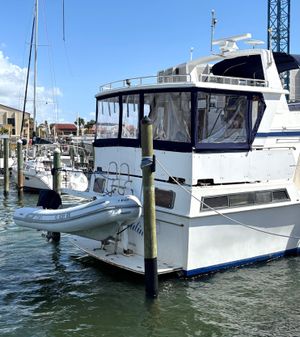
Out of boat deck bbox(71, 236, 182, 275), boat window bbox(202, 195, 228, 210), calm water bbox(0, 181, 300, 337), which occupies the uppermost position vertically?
boat window bbox(202, 195, 228, 210)

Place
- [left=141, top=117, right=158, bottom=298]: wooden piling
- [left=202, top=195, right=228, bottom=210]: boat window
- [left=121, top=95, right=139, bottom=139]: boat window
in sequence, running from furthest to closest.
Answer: [left=121, top=95, right=139, bottom=139]: boat window
[left=202, top=195, right=228, bottom=210]: boat window
[left=141, top=117, right=158, bottom=298]: wooden piling

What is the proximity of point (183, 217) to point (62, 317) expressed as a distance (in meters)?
2.65

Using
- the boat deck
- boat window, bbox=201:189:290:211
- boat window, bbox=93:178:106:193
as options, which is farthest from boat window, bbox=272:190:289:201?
boat window, bbox=93:178:106:193

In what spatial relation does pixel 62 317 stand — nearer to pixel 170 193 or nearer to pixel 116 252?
pixel 116 252

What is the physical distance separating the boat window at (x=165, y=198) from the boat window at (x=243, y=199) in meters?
0.57

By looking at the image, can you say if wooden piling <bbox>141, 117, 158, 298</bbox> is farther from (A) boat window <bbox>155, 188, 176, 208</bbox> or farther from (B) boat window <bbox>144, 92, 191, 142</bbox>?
(B) boat window <bbox>144, 92, 191, 142</bbox>

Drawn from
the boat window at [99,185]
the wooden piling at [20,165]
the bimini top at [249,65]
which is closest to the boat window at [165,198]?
the boat window at [99,185]

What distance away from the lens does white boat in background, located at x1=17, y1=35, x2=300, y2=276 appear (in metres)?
8.66

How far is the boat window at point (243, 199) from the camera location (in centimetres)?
878

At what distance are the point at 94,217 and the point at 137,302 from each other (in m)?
1.64

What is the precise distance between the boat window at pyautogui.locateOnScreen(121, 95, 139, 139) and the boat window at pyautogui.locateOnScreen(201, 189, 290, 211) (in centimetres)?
206

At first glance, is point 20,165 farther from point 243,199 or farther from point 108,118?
point 243,199

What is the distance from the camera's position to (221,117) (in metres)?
9.21

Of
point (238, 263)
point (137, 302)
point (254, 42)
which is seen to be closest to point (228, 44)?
point (254, 42)
